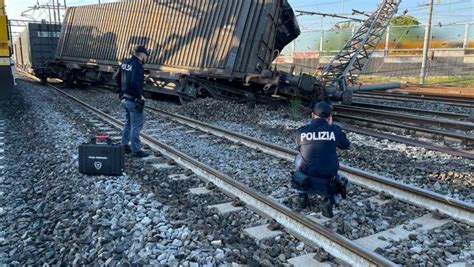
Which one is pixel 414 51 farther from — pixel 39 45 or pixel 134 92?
pixel 134 92

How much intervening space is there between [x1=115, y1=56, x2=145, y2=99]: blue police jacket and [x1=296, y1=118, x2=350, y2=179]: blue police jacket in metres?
3.35

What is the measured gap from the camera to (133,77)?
21.8ft

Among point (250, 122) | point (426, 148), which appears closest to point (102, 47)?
point (250, 122)

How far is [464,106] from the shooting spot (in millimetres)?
13844

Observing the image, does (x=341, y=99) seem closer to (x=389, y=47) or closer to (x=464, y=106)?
(x=464, y=106)

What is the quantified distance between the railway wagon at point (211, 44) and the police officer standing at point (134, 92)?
5501 millimetres

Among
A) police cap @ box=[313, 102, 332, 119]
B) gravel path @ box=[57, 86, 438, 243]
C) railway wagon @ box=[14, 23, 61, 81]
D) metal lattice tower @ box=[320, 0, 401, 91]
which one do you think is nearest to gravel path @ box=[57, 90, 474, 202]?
gravel path @ box=[57, 86, 438, 243]

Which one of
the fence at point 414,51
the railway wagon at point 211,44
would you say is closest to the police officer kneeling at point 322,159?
the railway wagon at point 211,44

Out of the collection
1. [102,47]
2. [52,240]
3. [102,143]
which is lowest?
[52,240]

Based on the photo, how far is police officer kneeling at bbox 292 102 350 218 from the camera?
4422mm

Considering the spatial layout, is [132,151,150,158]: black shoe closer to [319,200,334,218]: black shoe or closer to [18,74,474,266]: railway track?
[18,74,474,266]: railway track

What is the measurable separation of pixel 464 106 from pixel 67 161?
1288 cm

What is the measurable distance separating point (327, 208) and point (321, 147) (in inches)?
27.0

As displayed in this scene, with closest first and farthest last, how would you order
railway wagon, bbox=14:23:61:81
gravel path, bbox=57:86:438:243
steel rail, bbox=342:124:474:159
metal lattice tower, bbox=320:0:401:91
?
gravel path, bbox=57:86:438:243
steel rail, bbox=342:124:474:159
metal lattice tower, bbox=320:0:401:91
railway wagon, bbox=14:23:61:81
